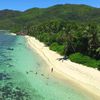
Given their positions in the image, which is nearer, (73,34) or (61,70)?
(61,70)

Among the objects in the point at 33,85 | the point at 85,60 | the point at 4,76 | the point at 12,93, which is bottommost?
the point at 4,76

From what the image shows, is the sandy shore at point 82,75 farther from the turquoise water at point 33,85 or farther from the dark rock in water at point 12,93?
the dark rock in water at point 12,93

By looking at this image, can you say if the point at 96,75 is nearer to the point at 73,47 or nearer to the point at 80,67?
the point at 80,67

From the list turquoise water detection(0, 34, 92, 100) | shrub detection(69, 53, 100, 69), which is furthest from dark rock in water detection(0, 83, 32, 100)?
shrub detection(69, 53, 100, 69)

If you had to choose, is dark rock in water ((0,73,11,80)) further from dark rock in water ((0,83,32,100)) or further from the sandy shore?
the sandy shore

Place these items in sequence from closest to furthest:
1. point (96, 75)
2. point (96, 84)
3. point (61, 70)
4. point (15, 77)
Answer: point (96, 84) → point (96, 75) → point (15, 77) → point (61, 70)

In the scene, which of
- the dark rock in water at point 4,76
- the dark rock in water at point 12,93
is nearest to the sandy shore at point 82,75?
the dark rock in water at point 12,93

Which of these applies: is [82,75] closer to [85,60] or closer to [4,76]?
[85,60]

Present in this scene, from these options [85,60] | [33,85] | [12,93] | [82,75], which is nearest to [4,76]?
[33,85]

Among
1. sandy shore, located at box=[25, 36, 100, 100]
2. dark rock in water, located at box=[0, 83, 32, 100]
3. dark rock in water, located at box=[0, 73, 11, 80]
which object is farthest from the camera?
dark rock in water, located at box=[0, 73, 11, 80]

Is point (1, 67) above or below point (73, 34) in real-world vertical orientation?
below

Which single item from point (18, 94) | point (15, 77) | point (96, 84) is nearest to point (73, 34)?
point (15, 77)
